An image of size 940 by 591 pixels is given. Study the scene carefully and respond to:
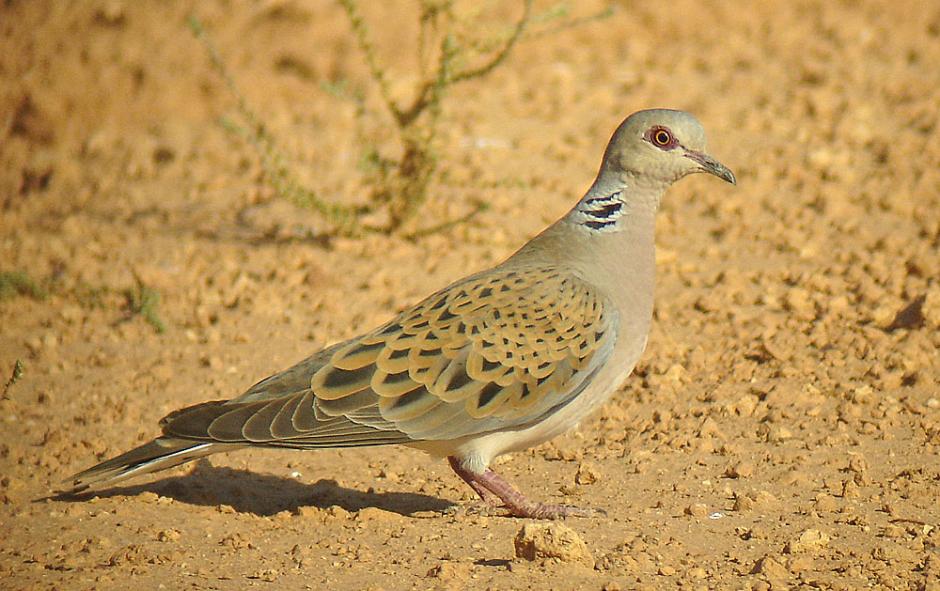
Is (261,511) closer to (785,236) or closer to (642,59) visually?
(785,236)

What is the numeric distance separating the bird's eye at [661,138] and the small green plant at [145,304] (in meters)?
3.01

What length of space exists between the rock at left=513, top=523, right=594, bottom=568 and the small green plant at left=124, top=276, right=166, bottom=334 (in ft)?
10.4

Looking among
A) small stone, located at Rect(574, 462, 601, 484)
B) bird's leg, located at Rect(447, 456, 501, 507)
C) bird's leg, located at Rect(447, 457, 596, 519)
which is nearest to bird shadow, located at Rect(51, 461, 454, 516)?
bird's leg, located at Rect(447, 456, 501, 507)

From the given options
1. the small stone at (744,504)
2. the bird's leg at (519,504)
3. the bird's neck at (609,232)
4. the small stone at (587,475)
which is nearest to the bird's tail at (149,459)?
the bird's leg at (519,504)

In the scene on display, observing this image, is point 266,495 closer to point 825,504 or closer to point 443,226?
point 825,504

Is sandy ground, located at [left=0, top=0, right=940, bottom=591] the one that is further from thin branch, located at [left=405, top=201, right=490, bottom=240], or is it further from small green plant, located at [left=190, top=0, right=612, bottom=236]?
small green plant, located at [left=190, top=0, right=612, bottom=236]

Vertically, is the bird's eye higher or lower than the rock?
higher

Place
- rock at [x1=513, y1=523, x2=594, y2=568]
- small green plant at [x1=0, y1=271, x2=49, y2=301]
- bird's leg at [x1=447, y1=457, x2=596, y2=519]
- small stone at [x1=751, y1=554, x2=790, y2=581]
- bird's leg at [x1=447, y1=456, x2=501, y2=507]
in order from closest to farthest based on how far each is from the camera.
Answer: small stone at [x1=751, y1=554, x2=790, y2=581] → rock at [x1=513, y1=523, x2=594, y2=568] → bird's leg at [x1=447, y1=457, x2=596, y2=519] → bird's leg at [x1=447, y1=456, x2=501, y2=507] → small green plant at [x1=0, y1=271, x2=49, y2=301]

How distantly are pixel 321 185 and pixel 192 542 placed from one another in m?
4.09

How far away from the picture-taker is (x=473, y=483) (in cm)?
488

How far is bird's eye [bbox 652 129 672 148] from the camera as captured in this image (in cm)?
505

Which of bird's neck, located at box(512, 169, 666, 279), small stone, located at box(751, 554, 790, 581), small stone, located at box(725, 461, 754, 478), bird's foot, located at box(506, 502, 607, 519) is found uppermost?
bird's neck, located at box(512, 169, 666, 279)

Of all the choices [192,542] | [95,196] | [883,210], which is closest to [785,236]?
[883,210]

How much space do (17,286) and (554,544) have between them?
14.1 ft
